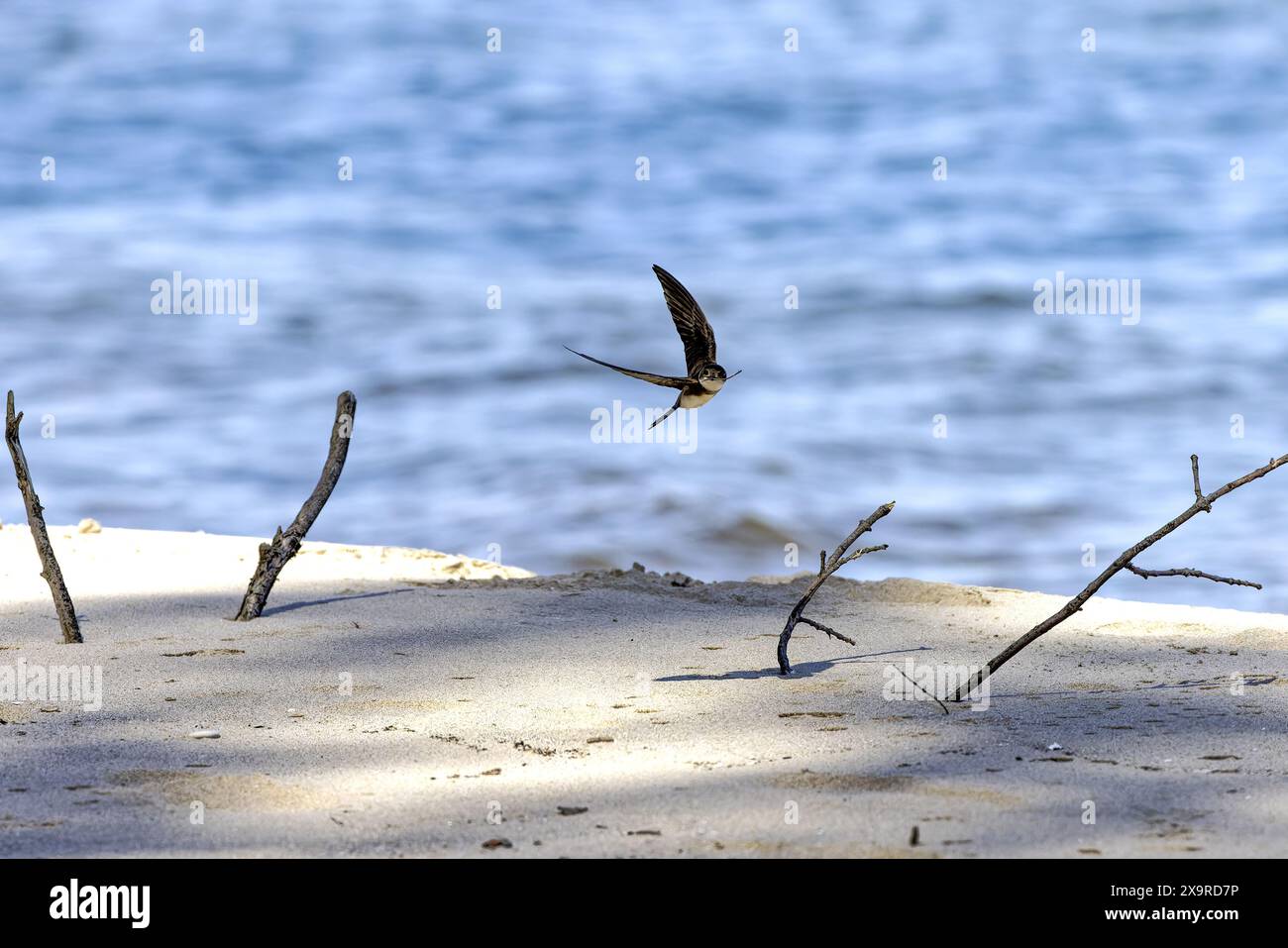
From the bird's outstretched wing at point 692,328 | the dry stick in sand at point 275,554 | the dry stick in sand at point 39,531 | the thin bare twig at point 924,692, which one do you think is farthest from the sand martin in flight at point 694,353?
the dry stick in sand at point 39,531

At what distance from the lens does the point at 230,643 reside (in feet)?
14.4

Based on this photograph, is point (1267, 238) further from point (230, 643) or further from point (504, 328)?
point (230, 643)

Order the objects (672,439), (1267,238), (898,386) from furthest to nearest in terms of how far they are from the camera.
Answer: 1. (1267,238)
2. (898,386)
3. (672,439)

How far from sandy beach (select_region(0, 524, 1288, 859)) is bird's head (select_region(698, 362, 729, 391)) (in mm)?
819

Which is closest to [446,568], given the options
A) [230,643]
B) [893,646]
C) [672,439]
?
[230,643]

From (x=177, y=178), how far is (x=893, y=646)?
14072 mm

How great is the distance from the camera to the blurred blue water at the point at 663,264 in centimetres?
880

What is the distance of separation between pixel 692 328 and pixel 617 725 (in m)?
1.03

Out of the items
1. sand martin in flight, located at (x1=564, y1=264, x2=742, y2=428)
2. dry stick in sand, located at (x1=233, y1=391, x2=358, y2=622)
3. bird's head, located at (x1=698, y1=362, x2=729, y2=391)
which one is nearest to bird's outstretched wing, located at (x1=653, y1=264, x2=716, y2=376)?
sand martin in flight, located at (x1=564, y1=264, x2=742, y2=428)

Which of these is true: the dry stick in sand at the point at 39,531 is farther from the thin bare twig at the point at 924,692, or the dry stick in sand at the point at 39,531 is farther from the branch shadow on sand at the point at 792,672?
the thin bare twig at the point at 924,692

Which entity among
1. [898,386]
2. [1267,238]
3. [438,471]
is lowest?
[438,471]

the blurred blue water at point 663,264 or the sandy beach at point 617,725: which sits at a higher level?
the blurred blue water at point 663,264

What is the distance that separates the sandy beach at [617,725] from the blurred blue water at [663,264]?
2947mm

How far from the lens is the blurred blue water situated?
880cm
